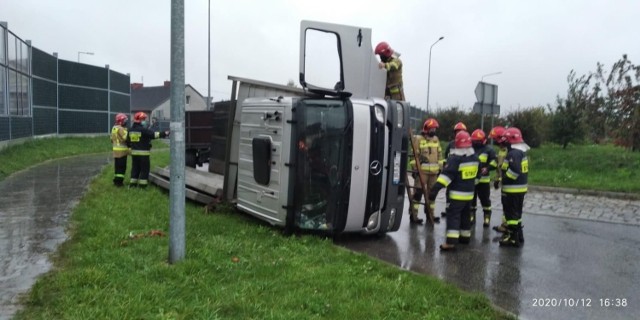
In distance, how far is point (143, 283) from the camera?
4.46 meters

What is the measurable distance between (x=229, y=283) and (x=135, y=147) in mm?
6289

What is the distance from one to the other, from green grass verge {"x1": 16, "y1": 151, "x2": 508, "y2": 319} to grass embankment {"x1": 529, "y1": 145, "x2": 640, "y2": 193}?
900 centimetres

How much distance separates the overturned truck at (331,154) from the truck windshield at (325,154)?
0.04 ft

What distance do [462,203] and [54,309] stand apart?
489cm

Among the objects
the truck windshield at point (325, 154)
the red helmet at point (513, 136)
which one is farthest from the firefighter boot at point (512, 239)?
the truck windshield at point (325, 154)

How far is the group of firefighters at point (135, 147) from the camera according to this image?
33.2 feet

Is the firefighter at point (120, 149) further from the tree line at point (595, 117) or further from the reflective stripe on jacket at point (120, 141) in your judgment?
the tree line at point (595, 117)

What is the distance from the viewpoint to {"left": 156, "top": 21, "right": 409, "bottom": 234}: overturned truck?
260 inches

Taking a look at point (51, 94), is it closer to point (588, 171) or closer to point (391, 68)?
point (391, 68)

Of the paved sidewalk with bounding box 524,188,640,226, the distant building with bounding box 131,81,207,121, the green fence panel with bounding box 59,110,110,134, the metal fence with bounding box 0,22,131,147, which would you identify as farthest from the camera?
the distant building with bounding box 131,81,207,121

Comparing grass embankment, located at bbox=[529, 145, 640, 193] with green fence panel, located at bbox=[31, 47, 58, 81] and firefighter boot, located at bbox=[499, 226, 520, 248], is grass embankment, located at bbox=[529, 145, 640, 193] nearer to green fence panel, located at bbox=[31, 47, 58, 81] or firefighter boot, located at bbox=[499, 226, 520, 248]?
firefighter boot, located at bbox=[499, 226, 520, 248]

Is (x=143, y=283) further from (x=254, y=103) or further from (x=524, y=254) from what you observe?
(x=524, y=254)

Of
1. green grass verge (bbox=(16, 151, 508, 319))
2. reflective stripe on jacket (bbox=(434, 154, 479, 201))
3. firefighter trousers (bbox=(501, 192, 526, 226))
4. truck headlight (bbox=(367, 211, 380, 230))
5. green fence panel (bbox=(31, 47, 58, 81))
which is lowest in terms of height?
green grass verge (bbox=(16, 151, 508, 319))

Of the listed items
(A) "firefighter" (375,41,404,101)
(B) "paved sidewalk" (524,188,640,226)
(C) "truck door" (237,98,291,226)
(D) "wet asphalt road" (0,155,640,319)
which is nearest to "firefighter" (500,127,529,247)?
(D) "wet asphalt road" (0,155,640,319)
